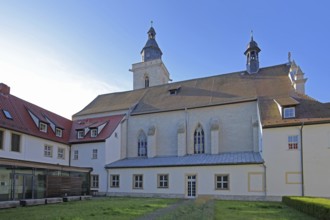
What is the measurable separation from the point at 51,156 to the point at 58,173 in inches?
285

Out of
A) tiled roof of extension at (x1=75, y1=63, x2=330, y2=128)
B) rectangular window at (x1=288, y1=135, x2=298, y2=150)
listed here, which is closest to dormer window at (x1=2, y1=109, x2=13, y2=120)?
tiled roof of extension at (x1=75, y1=63, x2=330, y2=128)

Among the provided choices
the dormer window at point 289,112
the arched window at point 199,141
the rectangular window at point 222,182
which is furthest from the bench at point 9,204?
the dormer window at point 289,112

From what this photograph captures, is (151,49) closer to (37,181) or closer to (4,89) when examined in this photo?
(4,89)

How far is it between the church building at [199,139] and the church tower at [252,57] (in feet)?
0.37

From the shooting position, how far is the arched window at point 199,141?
3328cm

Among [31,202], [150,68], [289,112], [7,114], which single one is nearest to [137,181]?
[31,202]

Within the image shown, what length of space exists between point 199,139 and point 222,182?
22.2 feet

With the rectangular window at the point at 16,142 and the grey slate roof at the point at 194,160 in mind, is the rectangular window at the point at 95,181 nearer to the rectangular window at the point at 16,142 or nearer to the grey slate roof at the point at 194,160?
the grey slate roof at the point at 194,160

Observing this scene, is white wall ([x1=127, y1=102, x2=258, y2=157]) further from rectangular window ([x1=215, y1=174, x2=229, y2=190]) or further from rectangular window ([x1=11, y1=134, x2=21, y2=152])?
rectangular window ([x1=11, y1=134, x2=21, y2=152])

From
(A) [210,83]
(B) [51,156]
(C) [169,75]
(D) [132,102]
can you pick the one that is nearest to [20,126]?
(B) [51,156]

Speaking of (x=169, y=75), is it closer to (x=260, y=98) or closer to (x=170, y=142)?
(x=170, y=142)

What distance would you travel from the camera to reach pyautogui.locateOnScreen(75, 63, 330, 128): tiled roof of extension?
26.5 m

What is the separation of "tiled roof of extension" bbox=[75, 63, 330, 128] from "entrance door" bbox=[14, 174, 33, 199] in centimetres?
1612

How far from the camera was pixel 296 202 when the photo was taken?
18.6 metres
